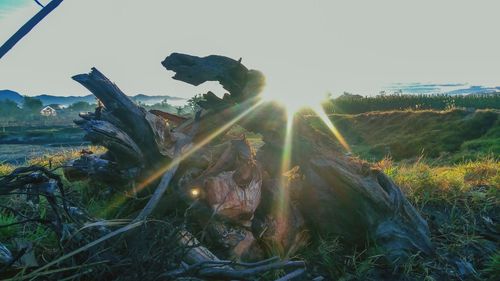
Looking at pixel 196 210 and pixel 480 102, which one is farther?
pixel 480 102

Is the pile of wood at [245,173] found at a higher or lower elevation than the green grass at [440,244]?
higher

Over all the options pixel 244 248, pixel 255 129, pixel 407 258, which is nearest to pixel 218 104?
pixel 255 129

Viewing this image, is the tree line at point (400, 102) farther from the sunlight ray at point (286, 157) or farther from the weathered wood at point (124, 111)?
the weathered wood at point (124, 111)

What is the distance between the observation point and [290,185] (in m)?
5.42

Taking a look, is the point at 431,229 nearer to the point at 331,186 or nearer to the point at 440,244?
the point at 440,244

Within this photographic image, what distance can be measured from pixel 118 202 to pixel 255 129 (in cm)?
189

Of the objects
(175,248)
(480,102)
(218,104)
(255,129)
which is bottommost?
(480,102)

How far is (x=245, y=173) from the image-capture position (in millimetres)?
4715

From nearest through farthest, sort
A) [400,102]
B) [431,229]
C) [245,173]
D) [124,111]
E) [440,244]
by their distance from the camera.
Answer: [124,111]
[245,173]
[440,244]
[431,229]
[400,102]

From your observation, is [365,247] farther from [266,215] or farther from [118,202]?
[118,202]

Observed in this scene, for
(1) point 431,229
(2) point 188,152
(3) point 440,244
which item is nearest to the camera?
(2) point 188,152

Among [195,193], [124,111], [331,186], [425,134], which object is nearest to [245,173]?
[195,193]

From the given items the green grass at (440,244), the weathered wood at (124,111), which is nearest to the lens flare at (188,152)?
the weathered wood at (124,111)

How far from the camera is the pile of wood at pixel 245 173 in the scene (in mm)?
4406
